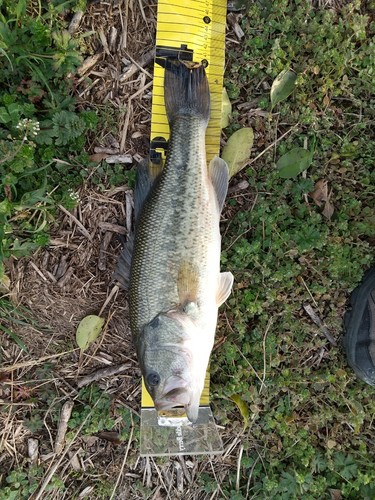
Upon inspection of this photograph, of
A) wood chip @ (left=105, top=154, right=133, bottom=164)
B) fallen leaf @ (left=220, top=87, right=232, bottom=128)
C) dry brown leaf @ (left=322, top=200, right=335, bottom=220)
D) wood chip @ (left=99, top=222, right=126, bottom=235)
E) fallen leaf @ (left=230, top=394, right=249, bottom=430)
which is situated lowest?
fallen leaf @ (left=230, top=394, right=249, bottom=430)

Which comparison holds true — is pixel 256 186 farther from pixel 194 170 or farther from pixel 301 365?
pixel 301 365

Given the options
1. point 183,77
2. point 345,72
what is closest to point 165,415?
point 183,77

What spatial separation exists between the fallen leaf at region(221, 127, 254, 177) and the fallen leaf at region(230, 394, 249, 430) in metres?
1.68

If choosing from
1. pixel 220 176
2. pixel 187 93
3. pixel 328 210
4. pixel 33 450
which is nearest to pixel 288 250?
pixel 328 210

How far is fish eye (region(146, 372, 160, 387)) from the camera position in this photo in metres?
2.63

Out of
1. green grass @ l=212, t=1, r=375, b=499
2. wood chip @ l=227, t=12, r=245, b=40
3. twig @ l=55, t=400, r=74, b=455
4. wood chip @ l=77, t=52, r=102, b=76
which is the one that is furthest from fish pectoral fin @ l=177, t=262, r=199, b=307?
wood chip @ l=227, t=12, r=245, b=40

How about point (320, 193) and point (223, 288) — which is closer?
point (223, 288)

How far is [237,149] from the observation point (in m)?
3.42

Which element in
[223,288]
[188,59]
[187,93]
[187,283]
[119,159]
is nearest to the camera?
[187,283]

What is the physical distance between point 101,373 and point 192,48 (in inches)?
101

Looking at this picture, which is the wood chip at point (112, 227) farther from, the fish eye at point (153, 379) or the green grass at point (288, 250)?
the fish eye at point (153, 379)

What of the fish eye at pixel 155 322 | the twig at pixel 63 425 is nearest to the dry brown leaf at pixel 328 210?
the fish eye at pixel 155 322

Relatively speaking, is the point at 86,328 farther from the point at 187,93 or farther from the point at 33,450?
the point at 187,93

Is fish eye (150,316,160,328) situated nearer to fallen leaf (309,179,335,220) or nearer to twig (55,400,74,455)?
twig (55,400,74,455)
